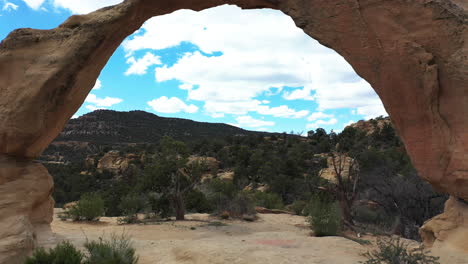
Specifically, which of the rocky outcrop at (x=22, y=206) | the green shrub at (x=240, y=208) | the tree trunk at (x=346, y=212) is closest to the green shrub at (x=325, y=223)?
the tree trunk at (x=346, y=212)

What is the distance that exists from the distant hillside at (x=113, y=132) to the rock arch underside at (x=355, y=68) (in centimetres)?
3396

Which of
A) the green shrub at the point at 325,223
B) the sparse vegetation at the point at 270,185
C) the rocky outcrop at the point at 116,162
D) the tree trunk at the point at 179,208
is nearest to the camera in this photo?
the green shrub at the point at 325,223

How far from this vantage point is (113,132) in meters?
49.1

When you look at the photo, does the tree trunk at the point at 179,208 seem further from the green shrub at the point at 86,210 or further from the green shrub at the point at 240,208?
the green shrub at the point at 86,210

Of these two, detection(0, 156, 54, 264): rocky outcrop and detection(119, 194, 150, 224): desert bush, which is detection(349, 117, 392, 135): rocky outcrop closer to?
detection(119, 194, 150, 224): desert bush

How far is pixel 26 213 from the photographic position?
648 cm

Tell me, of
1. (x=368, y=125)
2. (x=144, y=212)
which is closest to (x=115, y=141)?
(x=368, y=125)

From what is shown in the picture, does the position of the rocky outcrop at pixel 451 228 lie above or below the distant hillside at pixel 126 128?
below

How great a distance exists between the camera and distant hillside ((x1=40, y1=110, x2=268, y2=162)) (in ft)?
146

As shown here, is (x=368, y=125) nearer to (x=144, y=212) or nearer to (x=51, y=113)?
(x=144, y=212)

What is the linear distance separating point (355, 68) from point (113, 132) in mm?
46405

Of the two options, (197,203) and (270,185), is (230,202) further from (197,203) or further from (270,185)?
(270,185)

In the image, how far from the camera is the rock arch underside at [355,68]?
5883 millimetres

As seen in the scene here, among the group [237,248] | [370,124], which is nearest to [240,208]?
[237,248]
